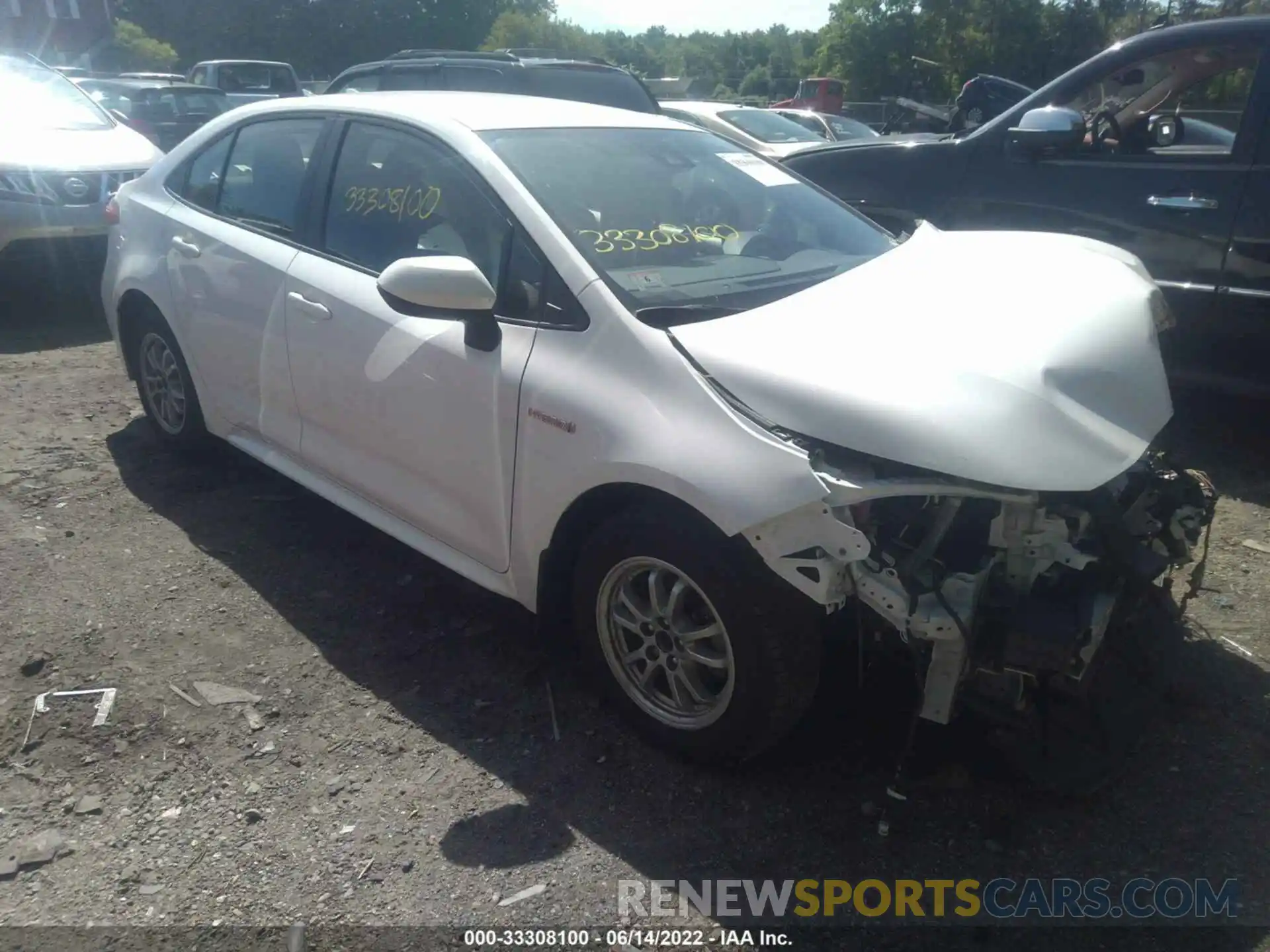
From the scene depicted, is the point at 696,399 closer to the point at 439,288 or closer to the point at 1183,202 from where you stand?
the point at 439,288

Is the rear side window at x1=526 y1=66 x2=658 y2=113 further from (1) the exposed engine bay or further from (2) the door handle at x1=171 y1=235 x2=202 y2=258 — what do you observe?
(1) the exposed engine bay

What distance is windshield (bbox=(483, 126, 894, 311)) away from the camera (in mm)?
2928

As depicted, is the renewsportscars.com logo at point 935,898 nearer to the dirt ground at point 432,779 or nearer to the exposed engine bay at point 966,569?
the dirt ground at point 432,779

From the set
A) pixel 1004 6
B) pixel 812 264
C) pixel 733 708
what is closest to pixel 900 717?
pixel 733 708

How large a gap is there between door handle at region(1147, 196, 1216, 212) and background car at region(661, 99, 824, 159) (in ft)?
23.1

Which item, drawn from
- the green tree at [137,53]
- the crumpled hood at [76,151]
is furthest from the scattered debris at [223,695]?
the green tree at [137,53]

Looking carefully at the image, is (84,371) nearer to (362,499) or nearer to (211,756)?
Result: (362,499)

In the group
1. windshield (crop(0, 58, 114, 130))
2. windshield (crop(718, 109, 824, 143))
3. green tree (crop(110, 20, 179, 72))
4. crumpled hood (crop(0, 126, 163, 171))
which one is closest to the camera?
crumpled hood (crop(0, 126, 163, 171))

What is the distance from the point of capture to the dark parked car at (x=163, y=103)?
1377cm

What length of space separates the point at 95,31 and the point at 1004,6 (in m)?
41.7

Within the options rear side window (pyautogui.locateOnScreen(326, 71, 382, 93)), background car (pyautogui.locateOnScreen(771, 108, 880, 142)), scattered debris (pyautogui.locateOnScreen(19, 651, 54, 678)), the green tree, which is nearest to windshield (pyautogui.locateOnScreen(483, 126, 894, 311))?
scattered debris (pyautogui.locateOnScreen(19, 651, 54, 678))

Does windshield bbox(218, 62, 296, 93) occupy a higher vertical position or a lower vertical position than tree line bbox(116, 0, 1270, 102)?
lower

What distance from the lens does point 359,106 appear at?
3674mm

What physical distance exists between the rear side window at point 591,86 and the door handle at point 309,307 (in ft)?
19.4
